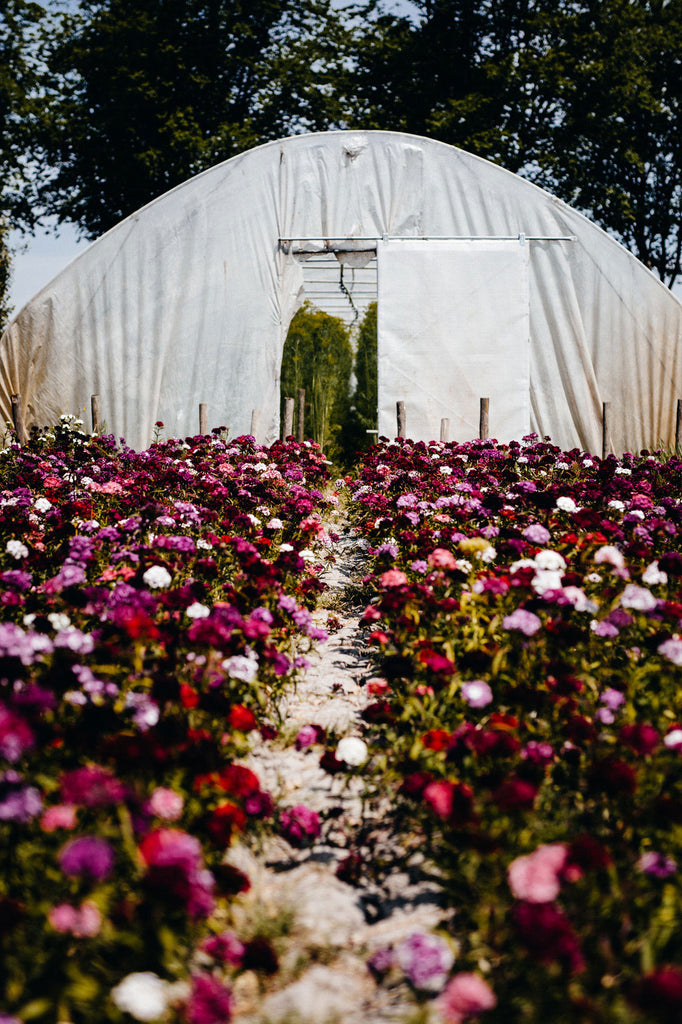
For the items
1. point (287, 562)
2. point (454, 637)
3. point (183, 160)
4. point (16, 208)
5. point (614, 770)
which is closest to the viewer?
point (614, 770)

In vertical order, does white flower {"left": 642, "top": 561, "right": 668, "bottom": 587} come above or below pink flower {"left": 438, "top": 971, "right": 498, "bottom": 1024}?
above

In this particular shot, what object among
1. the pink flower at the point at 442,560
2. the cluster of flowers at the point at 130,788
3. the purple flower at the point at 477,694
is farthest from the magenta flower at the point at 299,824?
the pink flower at the point at 442,560

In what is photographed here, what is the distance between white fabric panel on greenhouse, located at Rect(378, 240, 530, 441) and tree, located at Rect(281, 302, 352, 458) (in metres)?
2.97

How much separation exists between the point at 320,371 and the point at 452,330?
364 centimetres

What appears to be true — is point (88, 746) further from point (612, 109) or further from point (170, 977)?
point (612, 109)

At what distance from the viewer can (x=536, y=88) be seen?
19094 mm

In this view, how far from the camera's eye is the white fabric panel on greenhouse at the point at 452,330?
1034 centimetres

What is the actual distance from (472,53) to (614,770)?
71.3ft

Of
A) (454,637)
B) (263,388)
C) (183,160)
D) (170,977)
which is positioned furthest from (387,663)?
(183,160)

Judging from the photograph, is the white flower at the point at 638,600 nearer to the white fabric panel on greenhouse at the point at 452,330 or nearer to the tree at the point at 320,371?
the white fabric panel on greenhouse at the point at 452,330

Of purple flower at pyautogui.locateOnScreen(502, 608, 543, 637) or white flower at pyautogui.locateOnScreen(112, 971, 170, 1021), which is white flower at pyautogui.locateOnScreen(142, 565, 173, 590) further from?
white flower at pyautogui.locateOnScreen(112, 971, 170, 1021)

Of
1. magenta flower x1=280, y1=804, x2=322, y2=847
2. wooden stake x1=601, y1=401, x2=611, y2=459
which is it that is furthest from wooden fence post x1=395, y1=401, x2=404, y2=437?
magenta flower x1=280, y1=804, x2=322, y2=847

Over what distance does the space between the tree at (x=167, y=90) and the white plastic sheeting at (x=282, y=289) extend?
28.9 ft

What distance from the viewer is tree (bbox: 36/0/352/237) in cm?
1848
